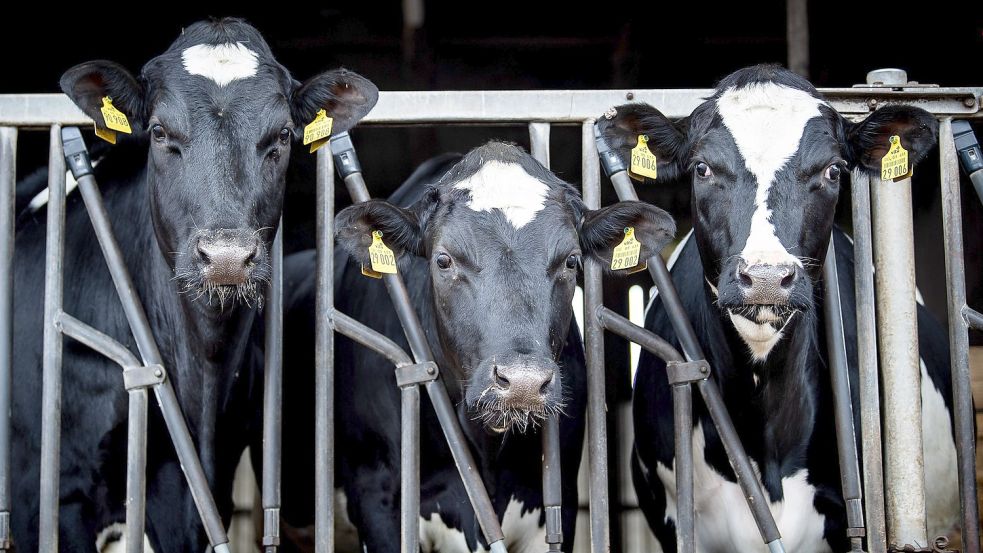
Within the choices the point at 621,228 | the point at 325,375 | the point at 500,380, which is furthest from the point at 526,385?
the point at 621,228

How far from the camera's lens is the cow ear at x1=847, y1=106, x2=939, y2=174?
4102 mm

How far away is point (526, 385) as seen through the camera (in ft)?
11.2

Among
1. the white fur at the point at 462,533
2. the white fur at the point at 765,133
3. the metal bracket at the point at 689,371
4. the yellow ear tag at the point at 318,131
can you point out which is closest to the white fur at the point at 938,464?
the white fur at the point at 765,133

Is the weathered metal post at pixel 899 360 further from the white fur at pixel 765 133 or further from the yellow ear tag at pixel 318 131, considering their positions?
the yellow ear tag at pixel 318 131

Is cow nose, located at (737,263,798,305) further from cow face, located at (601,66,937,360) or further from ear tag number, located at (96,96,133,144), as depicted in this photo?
ear tag number, located at (96,96,133,144)

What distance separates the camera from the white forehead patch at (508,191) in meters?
3.96

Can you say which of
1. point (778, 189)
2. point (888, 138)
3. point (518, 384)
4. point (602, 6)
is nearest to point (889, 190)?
point (888, 138)

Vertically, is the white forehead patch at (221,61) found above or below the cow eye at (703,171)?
above

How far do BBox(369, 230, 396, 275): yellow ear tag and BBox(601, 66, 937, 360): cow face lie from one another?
0.87m

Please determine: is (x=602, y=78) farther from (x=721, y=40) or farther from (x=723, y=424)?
(x=723, y=424)

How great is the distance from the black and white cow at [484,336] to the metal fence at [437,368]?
12 centimetres

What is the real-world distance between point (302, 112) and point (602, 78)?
18.2 feet

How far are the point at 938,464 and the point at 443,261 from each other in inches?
102

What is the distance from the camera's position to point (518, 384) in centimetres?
341
